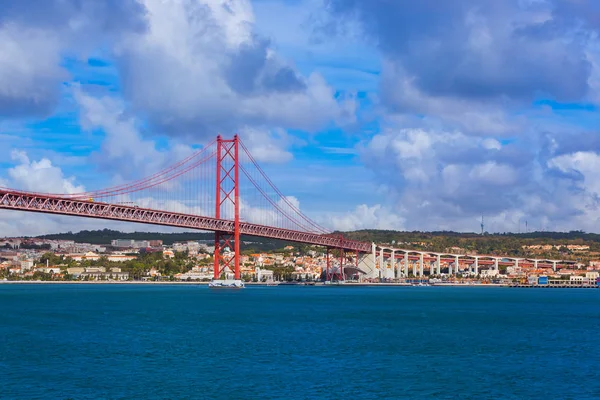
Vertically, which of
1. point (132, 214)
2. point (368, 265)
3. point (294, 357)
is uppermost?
point (132, 214)

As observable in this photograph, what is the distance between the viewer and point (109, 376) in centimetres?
2034

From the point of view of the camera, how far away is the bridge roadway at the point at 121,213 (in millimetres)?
50562

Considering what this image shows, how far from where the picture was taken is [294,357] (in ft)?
78.7

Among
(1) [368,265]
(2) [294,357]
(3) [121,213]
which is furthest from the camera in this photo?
(1) [368,265]

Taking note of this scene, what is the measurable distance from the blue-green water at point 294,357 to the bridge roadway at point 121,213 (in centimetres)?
1234

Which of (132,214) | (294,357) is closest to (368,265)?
(132,214)

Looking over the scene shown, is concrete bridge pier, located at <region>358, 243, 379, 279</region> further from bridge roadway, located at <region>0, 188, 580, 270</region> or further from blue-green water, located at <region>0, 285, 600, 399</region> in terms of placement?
blue-green water, located at <region>0, 285, 600, 399</region>

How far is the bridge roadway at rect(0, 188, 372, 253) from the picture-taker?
50.6 meters

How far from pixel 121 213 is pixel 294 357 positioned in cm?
3704

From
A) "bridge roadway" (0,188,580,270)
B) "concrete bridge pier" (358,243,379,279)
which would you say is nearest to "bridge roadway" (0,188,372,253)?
"bridge roadway" (0,188,580,270)

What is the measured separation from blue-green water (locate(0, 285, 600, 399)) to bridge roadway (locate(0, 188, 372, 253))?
1234 centimetres

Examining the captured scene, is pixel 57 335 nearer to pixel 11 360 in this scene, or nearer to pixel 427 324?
pixel 11 360

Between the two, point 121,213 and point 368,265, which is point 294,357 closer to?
point 121,213

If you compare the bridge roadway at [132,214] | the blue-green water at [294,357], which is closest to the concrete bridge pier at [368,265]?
the bridge roadway at [132,214]
